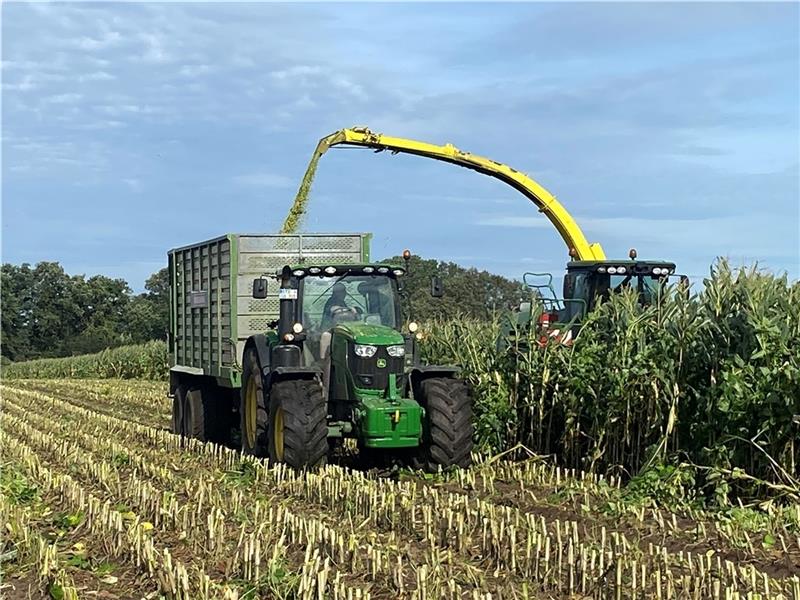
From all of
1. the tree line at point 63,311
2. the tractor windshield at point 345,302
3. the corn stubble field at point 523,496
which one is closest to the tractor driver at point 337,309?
the tractor windshield at point 345,302

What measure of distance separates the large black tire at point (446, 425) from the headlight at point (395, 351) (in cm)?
39

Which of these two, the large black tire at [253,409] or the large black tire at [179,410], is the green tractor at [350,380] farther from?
the large black tire at [179,410]

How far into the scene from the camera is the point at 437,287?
11.6 metres

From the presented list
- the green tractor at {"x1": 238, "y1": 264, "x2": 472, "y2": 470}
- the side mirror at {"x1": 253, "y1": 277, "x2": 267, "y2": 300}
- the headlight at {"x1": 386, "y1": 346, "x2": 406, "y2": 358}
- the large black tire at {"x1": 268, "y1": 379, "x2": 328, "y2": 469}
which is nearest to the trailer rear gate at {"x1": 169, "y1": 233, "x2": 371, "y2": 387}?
the green tractor at {"x1": 238, "y1": 264, "x2": 472, "y2": 470}

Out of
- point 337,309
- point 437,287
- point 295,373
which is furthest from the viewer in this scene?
point 437,287

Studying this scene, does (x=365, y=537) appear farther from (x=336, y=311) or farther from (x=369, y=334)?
(x=336, y=311)

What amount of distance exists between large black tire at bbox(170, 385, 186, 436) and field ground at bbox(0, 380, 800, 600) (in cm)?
367

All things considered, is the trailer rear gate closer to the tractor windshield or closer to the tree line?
the tractor windshield

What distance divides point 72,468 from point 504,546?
578 centimetres

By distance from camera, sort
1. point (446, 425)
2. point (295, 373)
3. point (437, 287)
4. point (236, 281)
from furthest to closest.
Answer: point (236, 281) → point (437, 287) → point (295, 373) → point (446, 425)

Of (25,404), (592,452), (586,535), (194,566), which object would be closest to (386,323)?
(592,452)

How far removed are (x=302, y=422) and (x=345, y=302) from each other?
5.52ft

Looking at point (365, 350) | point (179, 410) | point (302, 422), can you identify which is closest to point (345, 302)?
point (365, 350)

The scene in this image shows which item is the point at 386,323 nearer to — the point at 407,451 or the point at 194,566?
the point at 407,451
